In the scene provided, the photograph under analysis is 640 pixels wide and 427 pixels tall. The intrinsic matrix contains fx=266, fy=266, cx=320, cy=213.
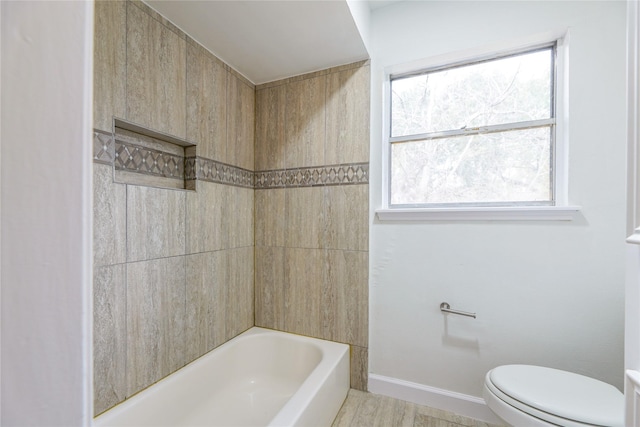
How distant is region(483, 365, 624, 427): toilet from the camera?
93 centimetres

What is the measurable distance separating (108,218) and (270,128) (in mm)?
Result: 1203

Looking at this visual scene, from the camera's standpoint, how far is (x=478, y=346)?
1.49m

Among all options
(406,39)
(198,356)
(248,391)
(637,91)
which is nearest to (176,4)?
(406,39)

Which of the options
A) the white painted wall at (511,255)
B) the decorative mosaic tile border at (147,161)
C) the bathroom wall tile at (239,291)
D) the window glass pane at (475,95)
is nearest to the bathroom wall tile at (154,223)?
the decorative mosaic tile border at (147,161)

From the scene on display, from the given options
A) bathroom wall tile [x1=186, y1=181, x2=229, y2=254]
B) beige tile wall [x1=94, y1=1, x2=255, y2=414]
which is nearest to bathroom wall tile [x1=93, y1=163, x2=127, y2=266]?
beige tile wall [x1=94, y1=1, x2=255, y2=414]

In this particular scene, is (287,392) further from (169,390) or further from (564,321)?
(564,321)

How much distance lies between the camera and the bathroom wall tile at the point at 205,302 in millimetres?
1501

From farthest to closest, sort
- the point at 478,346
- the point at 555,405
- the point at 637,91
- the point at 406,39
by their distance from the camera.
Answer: the point at 406,39
the point at 478,346
the point at 555,405
the point at 637,91

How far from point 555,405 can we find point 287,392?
53.2 inches

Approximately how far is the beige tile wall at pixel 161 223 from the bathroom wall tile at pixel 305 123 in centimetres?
34

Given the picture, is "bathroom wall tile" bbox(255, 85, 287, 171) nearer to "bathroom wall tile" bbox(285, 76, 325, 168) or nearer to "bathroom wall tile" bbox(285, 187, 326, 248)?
"bathroom wall tile" bbox(285, 76, 325, 168)

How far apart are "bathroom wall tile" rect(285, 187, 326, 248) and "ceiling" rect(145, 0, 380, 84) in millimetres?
849

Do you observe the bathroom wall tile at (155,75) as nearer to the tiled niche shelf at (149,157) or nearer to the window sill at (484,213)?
the tiled niche shelf at (149,157)
